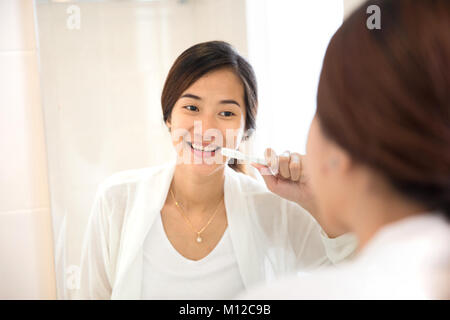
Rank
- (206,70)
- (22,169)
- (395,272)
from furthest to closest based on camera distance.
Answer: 1. (22,169)
2. (206,70)
3. (395,272)

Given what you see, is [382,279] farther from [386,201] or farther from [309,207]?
[309,207]

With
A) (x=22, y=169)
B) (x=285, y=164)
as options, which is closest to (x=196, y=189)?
(x=285, y=164)

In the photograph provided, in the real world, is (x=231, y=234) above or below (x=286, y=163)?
below

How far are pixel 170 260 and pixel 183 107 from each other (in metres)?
0.25

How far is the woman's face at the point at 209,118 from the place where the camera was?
65cm

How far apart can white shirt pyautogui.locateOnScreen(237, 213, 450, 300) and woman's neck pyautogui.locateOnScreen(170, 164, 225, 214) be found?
1.03 feet

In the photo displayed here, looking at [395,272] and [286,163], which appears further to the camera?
[286,163]

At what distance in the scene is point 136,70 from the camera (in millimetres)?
694

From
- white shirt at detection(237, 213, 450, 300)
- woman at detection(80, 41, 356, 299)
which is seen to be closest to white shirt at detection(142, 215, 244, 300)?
woman at detection(80, 41, 356, 299)

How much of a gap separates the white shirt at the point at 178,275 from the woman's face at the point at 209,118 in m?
0.14

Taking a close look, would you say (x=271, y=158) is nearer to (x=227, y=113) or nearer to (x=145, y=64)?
(x=227, y=113)

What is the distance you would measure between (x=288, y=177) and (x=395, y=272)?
0.34 meters
